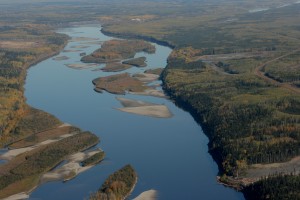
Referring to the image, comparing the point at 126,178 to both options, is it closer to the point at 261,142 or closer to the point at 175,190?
the point at 175,190

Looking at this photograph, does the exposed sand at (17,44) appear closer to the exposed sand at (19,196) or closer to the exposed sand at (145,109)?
the exposed sand at (145,109)

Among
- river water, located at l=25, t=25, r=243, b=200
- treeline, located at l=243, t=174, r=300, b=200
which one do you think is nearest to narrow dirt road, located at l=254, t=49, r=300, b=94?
river water, located at l=25, t=25, r=243, b=200

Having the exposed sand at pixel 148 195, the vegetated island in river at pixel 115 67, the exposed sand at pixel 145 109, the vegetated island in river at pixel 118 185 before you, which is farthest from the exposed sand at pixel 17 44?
the exposed sand at pixel 148 195

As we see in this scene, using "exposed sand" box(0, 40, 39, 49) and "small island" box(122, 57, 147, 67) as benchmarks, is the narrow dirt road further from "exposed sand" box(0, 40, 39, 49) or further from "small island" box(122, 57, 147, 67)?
"exposed sand" box(0, 40, 39, 49)

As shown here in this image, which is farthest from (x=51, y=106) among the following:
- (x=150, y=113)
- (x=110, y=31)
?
(x=110, y=31)

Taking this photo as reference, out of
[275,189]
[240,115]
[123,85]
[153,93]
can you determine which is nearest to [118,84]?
[123,85]
